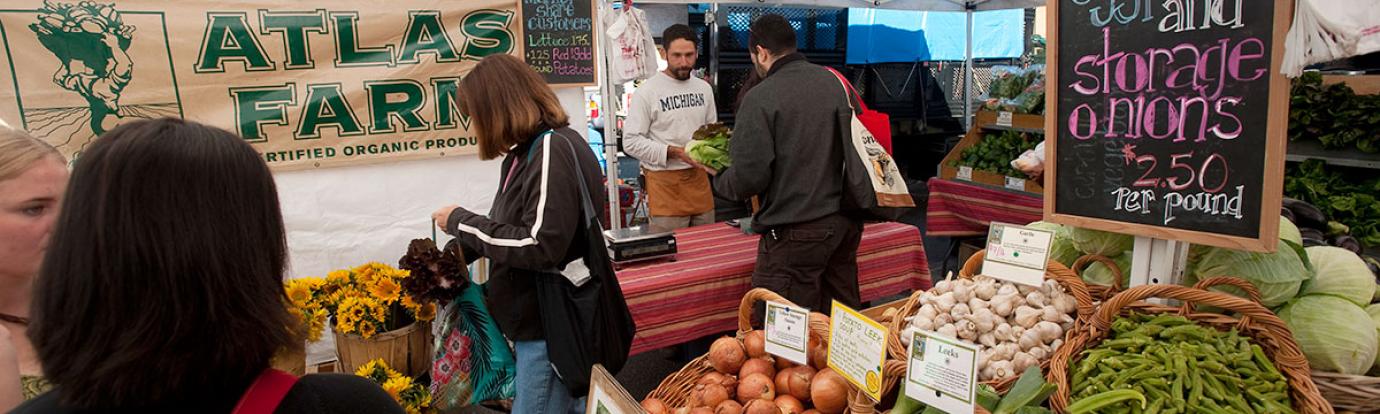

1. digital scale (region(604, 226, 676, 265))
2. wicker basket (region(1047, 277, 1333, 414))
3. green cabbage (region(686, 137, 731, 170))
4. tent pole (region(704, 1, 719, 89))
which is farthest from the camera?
tent pole (region(704, 1, 719, 89))

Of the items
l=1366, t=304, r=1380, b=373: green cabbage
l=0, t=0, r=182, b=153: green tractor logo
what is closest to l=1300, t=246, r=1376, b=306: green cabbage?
l=1366, t=304, r=1380, b=373: green cabbage

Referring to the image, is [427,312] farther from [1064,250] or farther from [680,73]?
[1064,250]

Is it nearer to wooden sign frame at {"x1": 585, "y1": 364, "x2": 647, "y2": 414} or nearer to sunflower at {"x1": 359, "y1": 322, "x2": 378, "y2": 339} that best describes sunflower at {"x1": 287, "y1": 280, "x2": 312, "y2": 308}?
sunflower at {"x1": 359, "y1": 322, "x2": 378, "y2": 339}


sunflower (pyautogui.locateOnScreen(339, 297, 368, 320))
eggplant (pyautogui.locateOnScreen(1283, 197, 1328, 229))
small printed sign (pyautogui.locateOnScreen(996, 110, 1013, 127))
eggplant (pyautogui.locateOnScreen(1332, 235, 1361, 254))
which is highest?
small printed sign (pyautogui.locateOnScreen(996, 110, 1013, 127))

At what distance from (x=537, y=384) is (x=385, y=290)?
2.91ft

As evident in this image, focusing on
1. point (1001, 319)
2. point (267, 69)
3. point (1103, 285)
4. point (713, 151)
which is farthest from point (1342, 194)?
point (267, 69)

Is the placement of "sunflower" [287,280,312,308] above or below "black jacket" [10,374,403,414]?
below

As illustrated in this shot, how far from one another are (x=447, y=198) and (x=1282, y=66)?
3.60 metres

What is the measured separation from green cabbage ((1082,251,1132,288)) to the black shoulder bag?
1.49 metres

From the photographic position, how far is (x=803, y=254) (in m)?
3.03

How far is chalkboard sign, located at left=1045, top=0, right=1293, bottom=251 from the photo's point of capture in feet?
5.52

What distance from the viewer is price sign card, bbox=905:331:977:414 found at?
137cm

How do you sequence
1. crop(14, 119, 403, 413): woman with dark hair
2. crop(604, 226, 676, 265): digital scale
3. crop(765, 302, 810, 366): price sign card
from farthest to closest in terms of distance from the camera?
1. crop(604, 226, 676, 265): digital scale
2. crop(765, 302, 810, 366): price sign card
3. crop(14, 119, 403, 413): woman with dark hair

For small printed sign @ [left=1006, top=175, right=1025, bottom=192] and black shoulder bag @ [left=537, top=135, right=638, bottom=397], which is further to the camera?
small printed sign @ [left=1006, top=175, right=1025, bottom=192]
